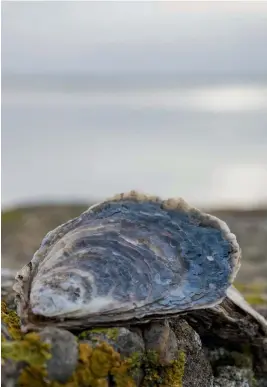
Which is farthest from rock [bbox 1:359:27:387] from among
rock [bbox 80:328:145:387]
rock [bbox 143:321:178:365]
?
rock [bbox 143:321:178:365]

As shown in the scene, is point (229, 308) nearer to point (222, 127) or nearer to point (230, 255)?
point (230, 255)

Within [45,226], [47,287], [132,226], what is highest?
[132,226]

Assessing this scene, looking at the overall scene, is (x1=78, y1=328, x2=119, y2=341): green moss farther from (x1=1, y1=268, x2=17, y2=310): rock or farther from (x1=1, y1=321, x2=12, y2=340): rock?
(x1=1, y1=268, x2=17, y2=310): rock

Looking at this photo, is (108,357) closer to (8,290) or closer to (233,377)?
(233,377)

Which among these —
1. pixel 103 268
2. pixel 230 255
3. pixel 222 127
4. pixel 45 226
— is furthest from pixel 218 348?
pixel 222 127

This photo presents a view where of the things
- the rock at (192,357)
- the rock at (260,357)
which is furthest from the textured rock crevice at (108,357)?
the rock at (260,357)

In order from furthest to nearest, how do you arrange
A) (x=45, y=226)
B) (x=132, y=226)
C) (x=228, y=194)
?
(x=228, y=194), (x=45, y=226), (x=132, y=226)

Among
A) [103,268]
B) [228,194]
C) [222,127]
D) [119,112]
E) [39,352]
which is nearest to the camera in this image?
[39,352]
